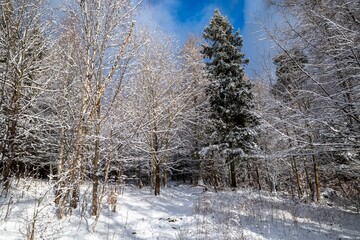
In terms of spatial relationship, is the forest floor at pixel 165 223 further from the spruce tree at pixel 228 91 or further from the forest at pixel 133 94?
the spruce tree at pixel 228 91

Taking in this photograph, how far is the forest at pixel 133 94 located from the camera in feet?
12.3

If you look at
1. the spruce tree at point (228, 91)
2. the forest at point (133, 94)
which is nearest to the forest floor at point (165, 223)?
the forest at point (133, 94)

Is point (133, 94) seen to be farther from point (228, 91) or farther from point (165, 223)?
point (228, 91)

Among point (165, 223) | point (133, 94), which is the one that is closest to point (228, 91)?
point (133, 94)

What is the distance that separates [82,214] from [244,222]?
4616mm

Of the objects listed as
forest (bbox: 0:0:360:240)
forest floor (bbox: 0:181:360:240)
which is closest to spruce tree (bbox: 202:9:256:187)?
forest (bbox: 0:0:360:240)

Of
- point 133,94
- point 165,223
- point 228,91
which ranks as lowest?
point 165,223

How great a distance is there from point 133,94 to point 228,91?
7.45 meters

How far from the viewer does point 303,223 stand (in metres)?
7.01

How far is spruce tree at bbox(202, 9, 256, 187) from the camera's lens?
13492mm

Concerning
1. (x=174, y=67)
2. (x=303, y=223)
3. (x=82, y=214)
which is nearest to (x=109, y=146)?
(x=82, y=214)

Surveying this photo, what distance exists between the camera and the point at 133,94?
28.2 ft

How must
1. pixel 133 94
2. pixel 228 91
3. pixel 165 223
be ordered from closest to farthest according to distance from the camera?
pixel 165 223
pixel 133 94
pixel 228 91

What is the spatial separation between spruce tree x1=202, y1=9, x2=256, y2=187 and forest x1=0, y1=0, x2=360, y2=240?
71 millimetres
